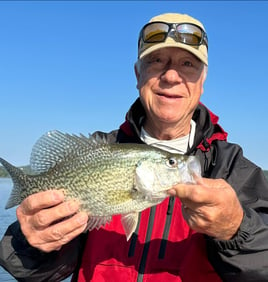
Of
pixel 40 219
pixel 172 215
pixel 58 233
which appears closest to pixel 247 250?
pixel 172 215

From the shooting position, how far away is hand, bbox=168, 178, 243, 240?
3.48 m

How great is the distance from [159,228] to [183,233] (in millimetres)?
274

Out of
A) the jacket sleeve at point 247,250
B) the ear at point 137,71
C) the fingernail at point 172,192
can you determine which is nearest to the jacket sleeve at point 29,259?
the fingernail at point 172,192

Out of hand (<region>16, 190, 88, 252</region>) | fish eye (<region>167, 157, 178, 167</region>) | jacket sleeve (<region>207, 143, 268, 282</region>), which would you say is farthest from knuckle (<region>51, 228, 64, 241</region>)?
jacket sleeve (<region>207, 143, 268, 282</region>)

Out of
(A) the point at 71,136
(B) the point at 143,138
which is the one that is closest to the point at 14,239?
(A) the point at 71,136

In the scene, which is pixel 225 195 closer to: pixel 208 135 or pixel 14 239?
pixel 208 135

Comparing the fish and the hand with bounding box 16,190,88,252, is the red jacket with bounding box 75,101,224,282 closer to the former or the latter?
the fish

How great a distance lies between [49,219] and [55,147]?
3.00 ft

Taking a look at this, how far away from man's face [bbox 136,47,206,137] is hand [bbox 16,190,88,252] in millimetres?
1665

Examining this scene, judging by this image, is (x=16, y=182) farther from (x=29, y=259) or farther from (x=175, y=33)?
(x=175, y=33)

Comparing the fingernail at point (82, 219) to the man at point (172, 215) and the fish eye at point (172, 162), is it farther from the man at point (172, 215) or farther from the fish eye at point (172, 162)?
the fish eye at point (172, 162)

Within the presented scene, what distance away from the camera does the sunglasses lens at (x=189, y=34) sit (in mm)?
5043

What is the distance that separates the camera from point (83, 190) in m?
4.12

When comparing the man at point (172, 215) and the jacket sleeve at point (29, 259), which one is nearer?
the man at point (172, 215)
